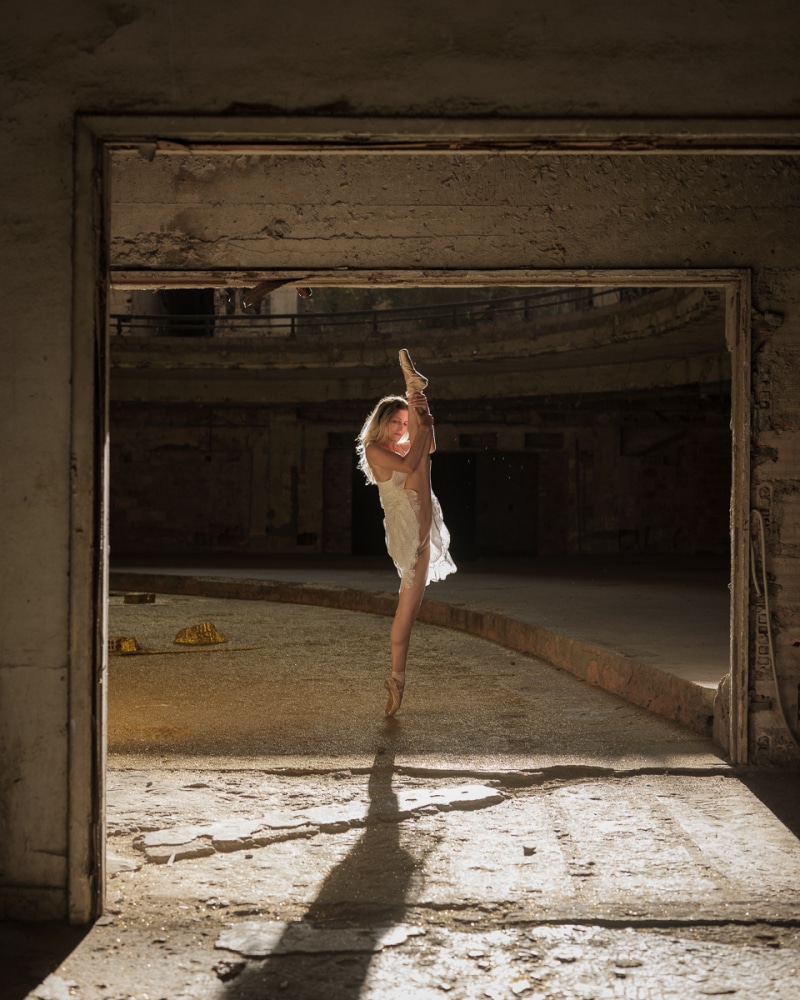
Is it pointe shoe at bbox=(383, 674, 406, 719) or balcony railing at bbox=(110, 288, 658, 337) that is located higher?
balcony railing at bbox=(110, 288, 658, 337)

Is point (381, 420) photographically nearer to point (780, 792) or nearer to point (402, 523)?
point (402, 523)

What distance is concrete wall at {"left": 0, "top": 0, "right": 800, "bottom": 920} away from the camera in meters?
2.64

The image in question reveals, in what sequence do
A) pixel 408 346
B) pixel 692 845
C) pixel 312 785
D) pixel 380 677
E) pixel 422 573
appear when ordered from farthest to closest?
pixel 408 346, pixel 380 677, pixel 422 573, pixel 312 785, pixel 692 845

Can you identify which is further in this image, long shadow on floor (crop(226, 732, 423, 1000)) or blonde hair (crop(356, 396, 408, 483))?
blonde hair (crop(356, 396, 408, 483))

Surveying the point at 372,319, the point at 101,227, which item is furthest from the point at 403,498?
the point at 372,319

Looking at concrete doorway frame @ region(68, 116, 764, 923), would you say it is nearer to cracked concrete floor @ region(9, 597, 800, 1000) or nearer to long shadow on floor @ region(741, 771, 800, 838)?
cracked concrete floor @ region(9, 597, 800, 1000)

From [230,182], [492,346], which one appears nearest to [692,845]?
[230,182]

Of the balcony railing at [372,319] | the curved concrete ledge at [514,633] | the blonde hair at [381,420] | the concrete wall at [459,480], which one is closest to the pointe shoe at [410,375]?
the blonde hair at [381,420]

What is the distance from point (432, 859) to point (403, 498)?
236cm

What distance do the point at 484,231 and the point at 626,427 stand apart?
15.0 meters

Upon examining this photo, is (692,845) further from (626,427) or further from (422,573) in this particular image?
(626,427)

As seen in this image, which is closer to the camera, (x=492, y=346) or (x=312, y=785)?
(x=312, y=785)

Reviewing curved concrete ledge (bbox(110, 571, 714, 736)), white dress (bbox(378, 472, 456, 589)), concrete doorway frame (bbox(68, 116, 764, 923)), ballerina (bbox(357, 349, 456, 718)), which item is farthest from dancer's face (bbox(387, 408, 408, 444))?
concrete doorway frame (bbox(68, 116, 764, 923))

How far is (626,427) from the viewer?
19.0 metres
